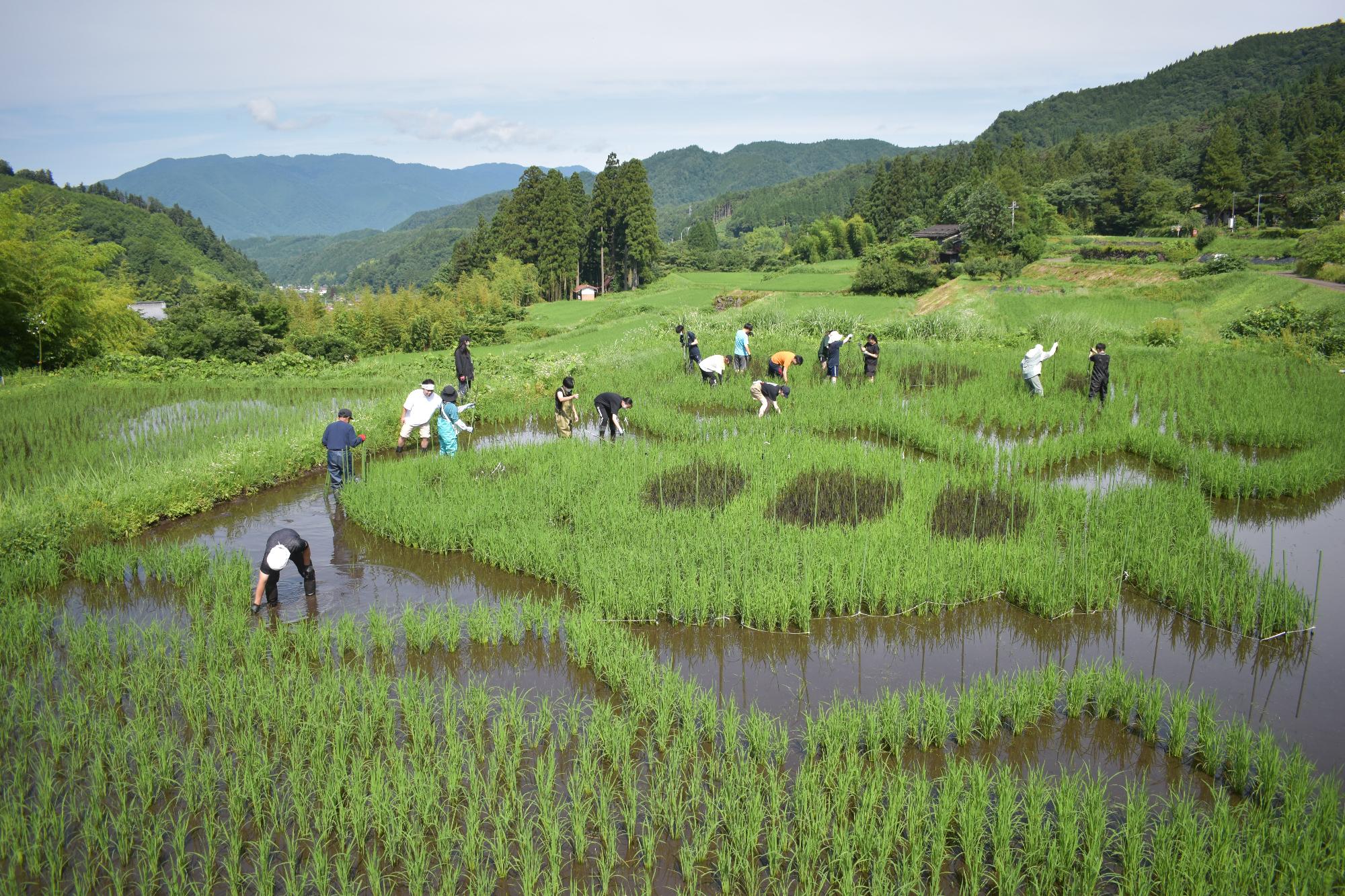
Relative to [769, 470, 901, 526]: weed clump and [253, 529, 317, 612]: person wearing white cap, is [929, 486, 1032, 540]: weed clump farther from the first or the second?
[253, 529, 317, 612]: person wearing white cap

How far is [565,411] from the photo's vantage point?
43.4ft

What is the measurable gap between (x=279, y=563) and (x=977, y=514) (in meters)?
7.04

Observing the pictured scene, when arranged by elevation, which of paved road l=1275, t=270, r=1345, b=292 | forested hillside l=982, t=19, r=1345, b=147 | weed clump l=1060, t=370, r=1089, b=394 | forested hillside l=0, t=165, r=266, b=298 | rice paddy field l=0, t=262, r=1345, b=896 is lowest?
rice paddy field l=0, t=262, r=1345, b=896

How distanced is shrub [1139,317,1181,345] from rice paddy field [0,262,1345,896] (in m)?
8.42

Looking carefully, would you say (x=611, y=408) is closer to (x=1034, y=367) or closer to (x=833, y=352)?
(x=833, y=352)

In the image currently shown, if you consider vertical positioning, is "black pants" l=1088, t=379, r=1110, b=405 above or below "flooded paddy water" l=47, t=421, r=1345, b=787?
above

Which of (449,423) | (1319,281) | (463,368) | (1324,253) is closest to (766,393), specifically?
(449,423)

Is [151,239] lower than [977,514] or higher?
higher

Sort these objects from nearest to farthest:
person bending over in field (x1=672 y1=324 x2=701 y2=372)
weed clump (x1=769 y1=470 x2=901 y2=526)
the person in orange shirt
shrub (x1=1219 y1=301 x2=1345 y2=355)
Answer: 1. weed clump (x1=769 y1=470 x2=901 y2=526)
2. the person in orange shirt
3. person bending over in field (x1=672 y1=324 x2=701 y2=372)
4. shrub (x1=1219 y1=301 x2=1345 y2=355)

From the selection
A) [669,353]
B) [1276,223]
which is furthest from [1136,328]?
[1276,223]

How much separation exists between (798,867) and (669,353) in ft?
55.6

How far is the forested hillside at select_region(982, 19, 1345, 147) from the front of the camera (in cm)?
12044

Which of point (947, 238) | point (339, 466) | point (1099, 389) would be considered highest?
point (947, 238)

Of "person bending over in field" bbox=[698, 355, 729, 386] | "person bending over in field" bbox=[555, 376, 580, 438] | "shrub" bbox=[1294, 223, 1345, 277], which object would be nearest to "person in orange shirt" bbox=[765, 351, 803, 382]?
"person bending over in field" bbox=[698, 355, 729, 386]
